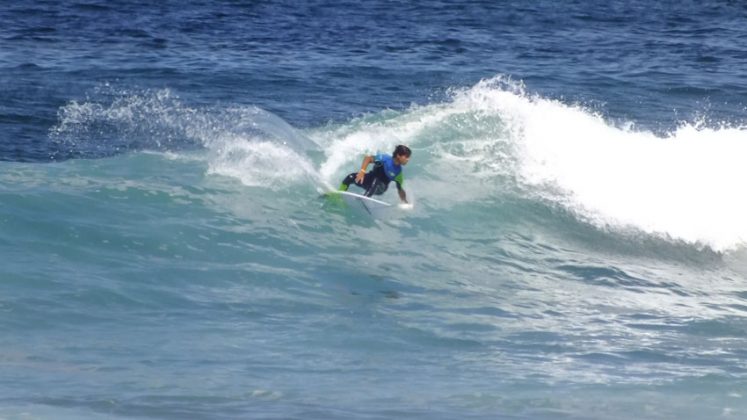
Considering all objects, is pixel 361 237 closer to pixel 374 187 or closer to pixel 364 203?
pixel 364 203

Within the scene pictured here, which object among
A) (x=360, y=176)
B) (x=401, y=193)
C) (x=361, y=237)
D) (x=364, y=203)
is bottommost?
(x=361, y=237)

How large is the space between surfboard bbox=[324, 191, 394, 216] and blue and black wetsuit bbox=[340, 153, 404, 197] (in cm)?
18

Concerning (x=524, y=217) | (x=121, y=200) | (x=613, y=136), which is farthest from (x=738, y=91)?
(x=121, y=200)

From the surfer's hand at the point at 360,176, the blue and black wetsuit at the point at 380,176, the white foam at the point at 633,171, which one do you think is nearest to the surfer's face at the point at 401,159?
the blue and black wetsuit at the point at 380,176

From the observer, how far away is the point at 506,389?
9719 mm

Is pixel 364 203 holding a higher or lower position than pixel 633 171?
lower

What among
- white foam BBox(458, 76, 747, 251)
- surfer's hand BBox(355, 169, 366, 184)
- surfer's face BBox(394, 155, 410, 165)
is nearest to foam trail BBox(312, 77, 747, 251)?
white foam BBox(458, 76, 747, 251)

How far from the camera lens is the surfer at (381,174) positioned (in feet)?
47.7

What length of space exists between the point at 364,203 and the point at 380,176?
0.42 meters

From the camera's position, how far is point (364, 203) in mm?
14719

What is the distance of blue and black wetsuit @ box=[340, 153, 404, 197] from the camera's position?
14.6 metres

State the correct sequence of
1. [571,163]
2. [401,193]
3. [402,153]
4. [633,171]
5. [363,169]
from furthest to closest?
[633,171] → [571,163] → [401,193] → [363,169] → [402,153]

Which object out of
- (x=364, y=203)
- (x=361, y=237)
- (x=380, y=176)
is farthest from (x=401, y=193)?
(x=361, y=237)

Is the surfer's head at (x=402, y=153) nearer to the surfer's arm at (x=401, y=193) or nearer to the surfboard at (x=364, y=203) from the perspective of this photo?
the surfer's arm at (x=401, y=193)
